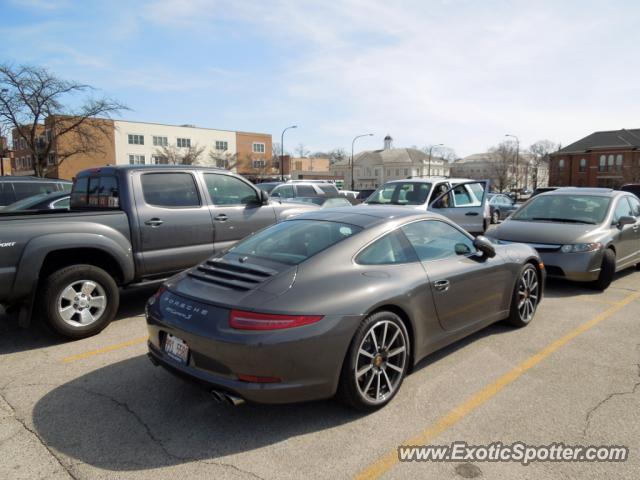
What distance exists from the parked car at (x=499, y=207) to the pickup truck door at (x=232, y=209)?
1758 centimetres

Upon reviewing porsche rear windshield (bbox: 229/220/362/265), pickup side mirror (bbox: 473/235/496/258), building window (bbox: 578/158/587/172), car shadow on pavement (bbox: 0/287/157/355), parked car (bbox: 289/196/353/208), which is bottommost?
car shadow on pavement (bbox: 0/287/157/355)

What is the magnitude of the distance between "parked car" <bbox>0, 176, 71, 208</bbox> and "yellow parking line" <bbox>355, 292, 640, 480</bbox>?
37.9 feet

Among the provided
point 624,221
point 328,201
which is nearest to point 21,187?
point 328,201

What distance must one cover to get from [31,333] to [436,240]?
463cm

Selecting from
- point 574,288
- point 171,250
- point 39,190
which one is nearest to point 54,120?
point 39,190

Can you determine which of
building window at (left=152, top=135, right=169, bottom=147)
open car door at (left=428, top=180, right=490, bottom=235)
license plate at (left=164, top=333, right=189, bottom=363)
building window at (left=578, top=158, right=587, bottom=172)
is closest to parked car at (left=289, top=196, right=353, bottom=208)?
open car door at (left=428, top=180, right=490, bottom=235)

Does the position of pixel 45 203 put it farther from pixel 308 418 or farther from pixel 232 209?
pixel 308 418

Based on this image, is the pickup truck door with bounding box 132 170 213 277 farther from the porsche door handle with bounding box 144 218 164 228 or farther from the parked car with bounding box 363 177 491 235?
the parked car with bounding box 363 177 491 235

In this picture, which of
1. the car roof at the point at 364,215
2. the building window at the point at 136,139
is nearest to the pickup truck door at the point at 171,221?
the car roof at the point at 364,215

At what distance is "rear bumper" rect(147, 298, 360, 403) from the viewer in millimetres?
2768

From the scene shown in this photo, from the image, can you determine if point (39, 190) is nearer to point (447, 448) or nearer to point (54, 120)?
point (447, 448)

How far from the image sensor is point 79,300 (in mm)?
4855

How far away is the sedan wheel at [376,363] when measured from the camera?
3.07 m

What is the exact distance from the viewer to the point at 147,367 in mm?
4102
